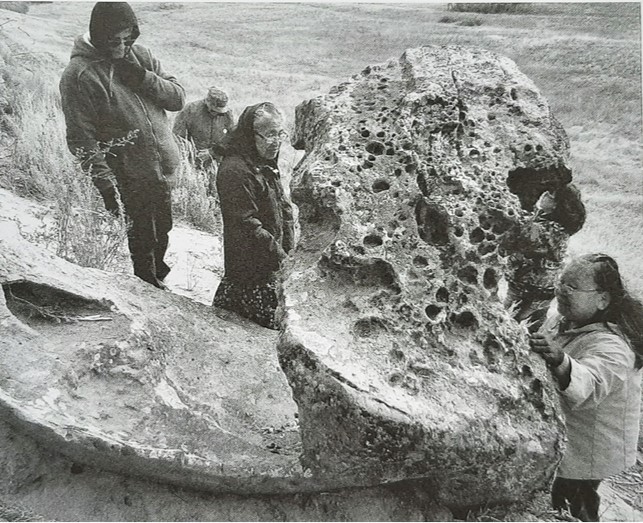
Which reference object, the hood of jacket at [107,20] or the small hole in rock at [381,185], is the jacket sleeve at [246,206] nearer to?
the hood of jacket at [107,20]

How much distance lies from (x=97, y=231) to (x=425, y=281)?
5.15ft

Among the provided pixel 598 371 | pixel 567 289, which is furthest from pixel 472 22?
pixel 598 371

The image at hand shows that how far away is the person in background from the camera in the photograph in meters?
2.70

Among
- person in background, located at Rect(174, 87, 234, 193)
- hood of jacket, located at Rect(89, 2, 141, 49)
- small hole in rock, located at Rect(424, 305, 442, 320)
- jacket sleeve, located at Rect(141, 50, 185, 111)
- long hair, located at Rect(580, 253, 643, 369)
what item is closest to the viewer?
small hole in rock, located at Rect(424, 305, 442, 320)

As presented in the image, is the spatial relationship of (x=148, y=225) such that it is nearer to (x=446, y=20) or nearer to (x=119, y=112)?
(x=119, y=112)

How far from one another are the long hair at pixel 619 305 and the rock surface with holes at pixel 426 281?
0.18m

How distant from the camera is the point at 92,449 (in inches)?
61.3

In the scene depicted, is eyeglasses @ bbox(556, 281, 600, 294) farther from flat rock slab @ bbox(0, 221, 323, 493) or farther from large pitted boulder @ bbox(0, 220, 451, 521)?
flat rock slab @ bbox(0, 221, 323, 493)

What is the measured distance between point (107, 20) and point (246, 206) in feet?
2.92

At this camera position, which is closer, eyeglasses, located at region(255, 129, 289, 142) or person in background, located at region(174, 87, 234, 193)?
eyeglasses, located at region(255, 129, 289, 142)

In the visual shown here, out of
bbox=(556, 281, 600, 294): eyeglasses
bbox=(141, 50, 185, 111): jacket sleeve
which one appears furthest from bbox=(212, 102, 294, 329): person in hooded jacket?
bbox=(556, 281, 600, 294): eyeglasses

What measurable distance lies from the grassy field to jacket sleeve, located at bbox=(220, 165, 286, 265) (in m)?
0.41

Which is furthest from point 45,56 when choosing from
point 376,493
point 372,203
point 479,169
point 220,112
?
point 376,493

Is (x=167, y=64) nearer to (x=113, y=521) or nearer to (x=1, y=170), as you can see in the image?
(x=1, y=170)
